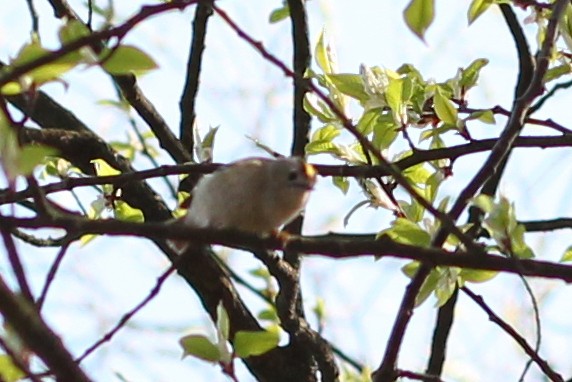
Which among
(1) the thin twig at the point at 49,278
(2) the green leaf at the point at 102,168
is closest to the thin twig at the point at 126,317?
(1) the thin twig at the point at 49,278

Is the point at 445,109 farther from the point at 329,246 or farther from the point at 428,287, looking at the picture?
the point at 329,246

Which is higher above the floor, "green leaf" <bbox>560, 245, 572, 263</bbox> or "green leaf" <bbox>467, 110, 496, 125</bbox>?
"green leaf" <bbox>467, 110, 496, 125</bbox>

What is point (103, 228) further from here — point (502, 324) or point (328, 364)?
point (328, 364)

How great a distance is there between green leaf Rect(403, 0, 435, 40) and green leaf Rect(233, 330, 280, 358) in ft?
1.42

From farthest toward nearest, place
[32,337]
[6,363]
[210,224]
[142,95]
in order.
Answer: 1. [142,95]
2. [210,224]
3. [6,363]
4. [32,337]

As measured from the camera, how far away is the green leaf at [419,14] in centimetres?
127

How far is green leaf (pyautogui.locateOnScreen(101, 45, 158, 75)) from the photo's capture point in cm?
108

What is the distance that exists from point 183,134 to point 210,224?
583mm

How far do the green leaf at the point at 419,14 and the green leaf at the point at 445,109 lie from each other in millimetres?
310

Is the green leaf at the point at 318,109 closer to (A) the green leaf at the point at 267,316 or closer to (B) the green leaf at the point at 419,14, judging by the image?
(B) the green leaf at the point at 419,14

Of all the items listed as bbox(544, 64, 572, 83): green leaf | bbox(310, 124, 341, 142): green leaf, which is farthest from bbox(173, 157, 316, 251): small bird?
bbox(544, 64, 572, 83): green leaf

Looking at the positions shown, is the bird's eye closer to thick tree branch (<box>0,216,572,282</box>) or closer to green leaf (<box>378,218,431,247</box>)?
green leaf (<box>378,218,431,247</box>)

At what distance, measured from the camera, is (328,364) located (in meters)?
1.84

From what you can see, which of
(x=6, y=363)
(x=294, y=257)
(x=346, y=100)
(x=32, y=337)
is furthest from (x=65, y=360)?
(x=294, y=257)
